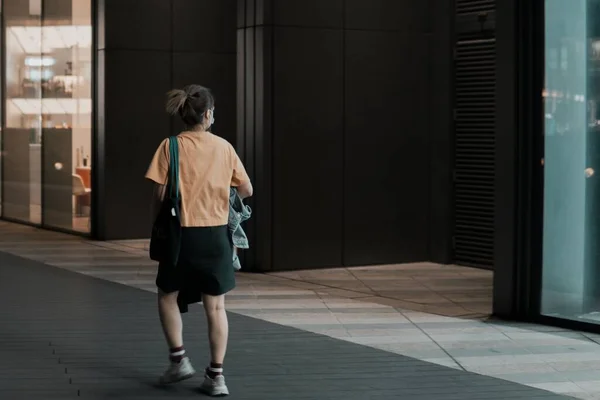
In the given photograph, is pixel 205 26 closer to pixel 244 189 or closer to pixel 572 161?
pixel 572 161

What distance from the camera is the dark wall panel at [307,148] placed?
42.2 feet

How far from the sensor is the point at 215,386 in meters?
6.73

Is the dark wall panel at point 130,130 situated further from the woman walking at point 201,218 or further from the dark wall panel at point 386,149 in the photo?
the woman walking at point 201,218

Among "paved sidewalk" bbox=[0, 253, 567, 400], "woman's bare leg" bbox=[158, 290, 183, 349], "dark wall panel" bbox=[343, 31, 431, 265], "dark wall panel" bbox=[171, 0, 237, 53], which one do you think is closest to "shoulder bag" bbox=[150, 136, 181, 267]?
"woman's bare leg" bbox=[158, 290, 183, 349]

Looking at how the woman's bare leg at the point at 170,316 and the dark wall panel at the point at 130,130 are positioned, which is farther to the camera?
the dark wall panel at the point at 130,130

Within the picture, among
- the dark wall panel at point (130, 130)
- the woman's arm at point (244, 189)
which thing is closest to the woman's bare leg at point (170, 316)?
the woman's arm at point (244, 189)

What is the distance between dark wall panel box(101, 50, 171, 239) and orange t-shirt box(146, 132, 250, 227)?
31.0 ft

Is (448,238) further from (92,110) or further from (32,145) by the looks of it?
(32,145)

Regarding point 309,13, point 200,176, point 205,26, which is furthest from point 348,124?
point 200,176

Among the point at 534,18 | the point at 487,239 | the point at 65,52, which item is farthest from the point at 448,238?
the point at 65,52

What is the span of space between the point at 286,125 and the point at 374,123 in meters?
1.14

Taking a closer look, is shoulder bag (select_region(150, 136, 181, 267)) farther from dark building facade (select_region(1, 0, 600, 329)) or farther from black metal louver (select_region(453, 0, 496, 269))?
black metal louver (select_region(453, 0, 496, 269))

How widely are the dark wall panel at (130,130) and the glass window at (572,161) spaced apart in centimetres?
793

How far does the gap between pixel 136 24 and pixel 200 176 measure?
9.73 meters
